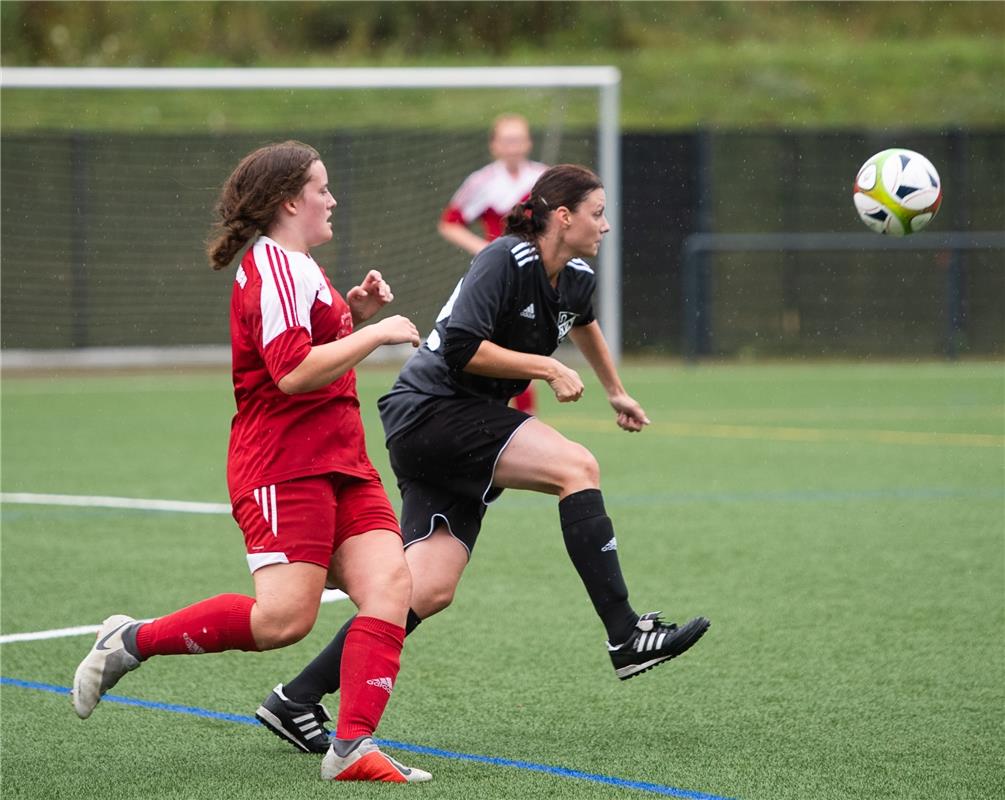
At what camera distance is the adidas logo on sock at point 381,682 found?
4.52 m

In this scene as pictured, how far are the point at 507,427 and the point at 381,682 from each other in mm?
1031

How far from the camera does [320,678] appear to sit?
194 inches

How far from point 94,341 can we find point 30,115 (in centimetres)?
294

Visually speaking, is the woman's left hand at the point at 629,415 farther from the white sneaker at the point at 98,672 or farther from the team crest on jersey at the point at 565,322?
the white sneaker at the point at 98,672

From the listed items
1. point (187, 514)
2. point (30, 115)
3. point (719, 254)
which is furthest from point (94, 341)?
point (187, 514)

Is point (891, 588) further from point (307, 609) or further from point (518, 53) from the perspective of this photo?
point (518, 53)

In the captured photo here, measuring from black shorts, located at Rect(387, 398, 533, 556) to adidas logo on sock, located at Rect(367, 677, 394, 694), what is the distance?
0.70 meters

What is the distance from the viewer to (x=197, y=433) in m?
13.7

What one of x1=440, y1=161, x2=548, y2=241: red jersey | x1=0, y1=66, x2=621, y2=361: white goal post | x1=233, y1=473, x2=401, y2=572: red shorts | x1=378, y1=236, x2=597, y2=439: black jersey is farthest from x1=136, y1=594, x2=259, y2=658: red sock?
x1=0, y1=66, x2=621, y2=361: white goal post

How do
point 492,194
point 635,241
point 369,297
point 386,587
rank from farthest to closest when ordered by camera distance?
point 635,241 → point 492,194 → point 369,297 → point 386,587

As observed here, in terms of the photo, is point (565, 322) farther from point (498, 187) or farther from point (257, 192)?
point (498, 187)

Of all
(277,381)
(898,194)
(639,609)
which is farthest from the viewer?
(639,609)

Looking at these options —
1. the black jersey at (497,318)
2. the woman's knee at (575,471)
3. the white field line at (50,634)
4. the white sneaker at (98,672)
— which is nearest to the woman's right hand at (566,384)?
the woman's knee at (575,471)

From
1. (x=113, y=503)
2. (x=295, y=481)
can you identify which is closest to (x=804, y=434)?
(x=113, y=503)
